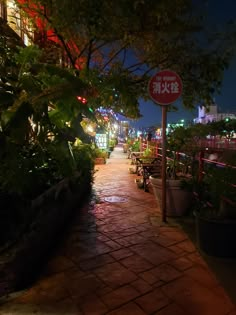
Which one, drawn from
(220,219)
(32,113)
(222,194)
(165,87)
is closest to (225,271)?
(220,219)

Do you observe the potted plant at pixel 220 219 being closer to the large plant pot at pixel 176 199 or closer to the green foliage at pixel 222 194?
the green foliage at pixel 222 194

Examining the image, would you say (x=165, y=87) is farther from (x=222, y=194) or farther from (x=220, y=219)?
(x=220, y=219)

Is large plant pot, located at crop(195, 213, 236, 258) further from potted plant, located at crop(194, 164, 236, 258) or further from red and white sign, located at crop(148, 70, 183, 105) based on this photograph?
red and white sign, located at crop(148, 70, 183, 105)

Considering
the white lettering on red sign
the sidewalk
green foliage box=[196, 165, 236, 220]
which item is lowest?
the sidewalk

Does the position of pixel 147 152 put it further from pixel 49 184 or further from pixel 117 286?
pixel 117 286

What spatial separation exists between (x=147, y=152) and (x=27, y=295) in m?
9.00

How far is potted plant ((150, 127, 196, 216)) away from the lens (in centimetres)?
568

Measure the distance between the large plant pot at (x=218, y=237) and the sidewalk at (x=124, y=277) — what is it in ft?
0.81

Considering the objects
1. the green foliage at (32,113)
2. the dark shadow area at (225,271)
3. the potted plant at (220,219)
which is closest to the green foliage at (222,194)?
the potted plant at (220,219)

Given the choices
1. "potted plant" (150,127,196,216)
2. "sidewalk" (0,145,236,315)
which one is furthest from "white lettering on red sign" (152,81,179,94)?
"sidewalk" (0,145,236,315)

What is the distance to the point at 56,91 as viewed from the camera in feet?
8.78

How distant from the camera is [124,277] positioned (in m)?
3.47

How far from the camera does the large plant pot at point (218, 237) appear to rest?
3.71 m

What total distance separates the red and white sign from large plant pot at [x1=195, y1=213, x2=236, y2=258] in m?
2.44
